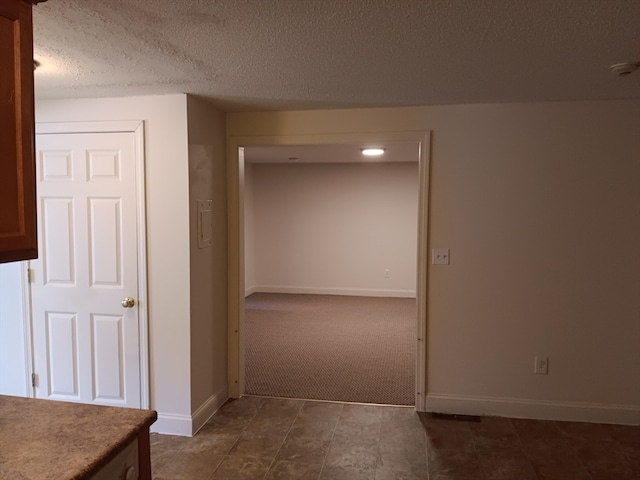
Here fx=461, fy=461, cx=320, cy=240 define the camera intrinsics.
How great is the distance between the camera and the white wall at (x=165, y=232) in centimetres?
299

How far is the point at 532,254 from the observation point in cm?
325

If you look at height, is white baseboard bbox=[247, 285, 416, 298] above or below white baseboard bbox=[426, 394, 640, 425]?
above

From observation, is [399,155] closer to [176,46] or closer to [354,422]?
[354,422]

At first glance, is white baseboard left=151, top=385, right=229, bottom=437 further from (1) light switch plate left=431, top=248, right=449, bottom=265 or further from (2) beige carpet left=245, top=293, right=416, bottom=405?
(1) light switch plate left=431, top=248, right=449, bottom=265

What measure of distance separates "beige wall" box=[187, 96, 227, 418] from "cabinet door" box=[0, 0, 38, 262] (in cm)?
164

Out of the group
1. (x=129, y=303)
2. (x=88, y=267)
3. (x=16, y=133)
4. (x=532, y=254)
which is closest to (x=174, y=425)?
(x=129, y=303)

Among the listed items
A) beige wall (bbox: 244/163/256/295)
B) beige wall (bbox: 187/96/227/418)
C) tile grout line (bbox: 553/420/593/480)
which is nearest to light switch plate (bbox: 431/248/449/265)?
tile grout line (bbox: 553/420/593/480)

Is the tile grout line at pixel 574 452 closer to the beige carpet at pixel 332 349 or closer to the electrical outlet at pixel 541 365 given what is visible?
the electrical outlet at pixel 541 365

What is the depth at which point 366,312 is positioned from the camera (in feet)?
22.1

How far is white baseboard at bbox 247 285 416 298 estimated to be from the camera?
7.81 metres

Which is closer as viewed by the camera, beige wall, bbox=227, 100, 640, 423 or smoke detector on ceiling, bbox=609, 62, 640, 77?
smoke detector on ceiling, bbox=609, 62, 640, 77

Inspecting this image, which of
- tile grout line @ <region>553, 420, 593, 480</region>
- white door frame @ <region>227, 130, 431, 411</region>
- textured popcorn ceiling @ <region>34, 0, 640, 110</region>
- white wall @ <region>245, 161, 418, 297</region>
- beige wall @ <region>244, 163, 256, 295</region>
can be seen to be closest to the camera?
textured popcorn ceiling @ <region>34, 0, 640, 110</region>

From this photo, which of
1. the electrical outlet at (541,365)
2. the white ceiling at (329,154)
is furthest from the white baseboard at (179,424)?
the white ceiling at (329,154)

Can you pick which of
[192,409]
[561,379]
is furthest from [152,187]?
[561,379]
